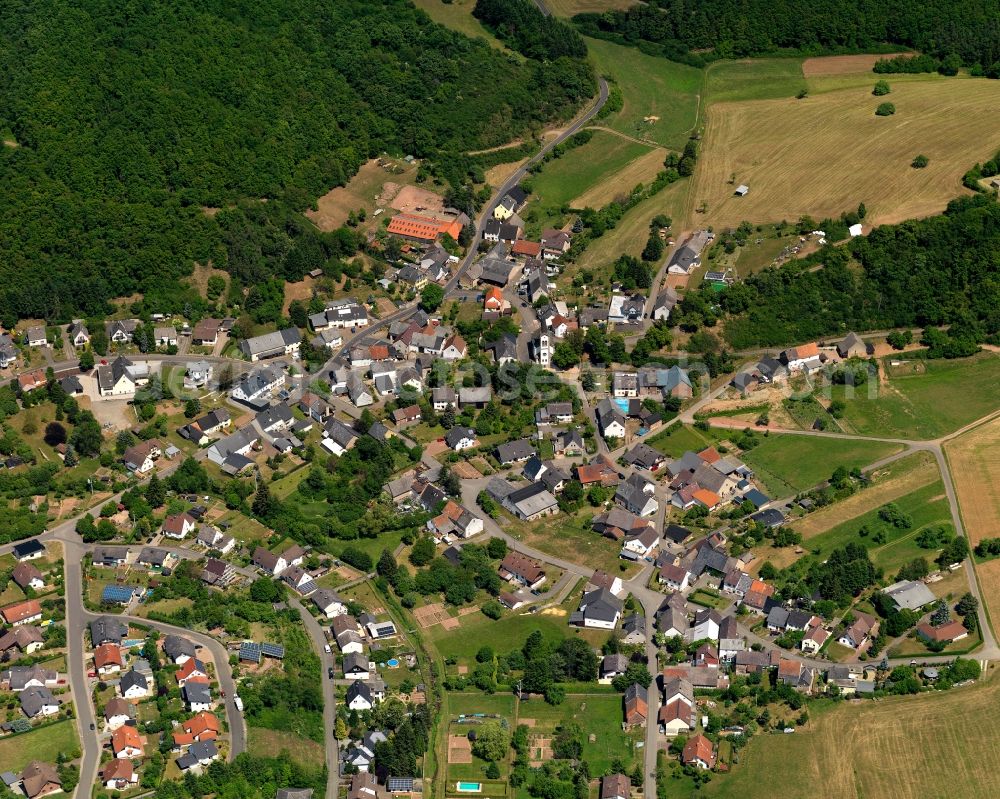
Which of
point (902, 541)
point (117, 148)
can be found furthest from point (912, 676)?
point (117, 148)

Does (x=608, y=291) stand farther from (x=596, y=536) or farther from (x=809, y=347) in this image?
(x=596, y=536)

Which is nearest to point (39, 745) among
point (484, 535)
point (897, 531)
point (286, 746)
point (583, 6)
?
point (286, 746)

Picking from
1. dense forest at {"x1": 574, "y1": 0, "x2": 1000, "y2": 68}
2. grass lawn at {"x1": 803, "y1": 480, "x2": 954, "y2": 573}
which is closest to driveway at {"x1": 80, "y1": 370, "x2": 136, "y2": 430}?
grass lawn at {"x1": 803, "y1": 480, "x2": 954, "y2": 573}

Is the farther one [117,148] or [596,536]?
[117,148]

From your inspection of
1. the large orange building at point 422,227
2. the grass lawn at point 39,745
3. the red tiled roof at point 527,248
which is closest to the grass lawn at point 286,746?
the grass lawn at point 39,745

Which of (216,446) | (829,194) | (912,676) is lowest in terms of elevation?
(912,676)

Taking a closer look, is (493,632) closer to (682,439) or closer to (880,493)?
(682,439)

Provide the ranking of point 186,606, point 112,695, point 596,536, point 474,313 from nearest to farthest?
1. point 112,695
2. point 186,606
3. point 596,536
4. point 474,313

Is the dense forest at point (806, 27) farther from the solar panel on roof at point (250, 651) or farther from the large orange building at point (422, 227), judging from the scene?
the solar panel on roof at point (250, 651)
